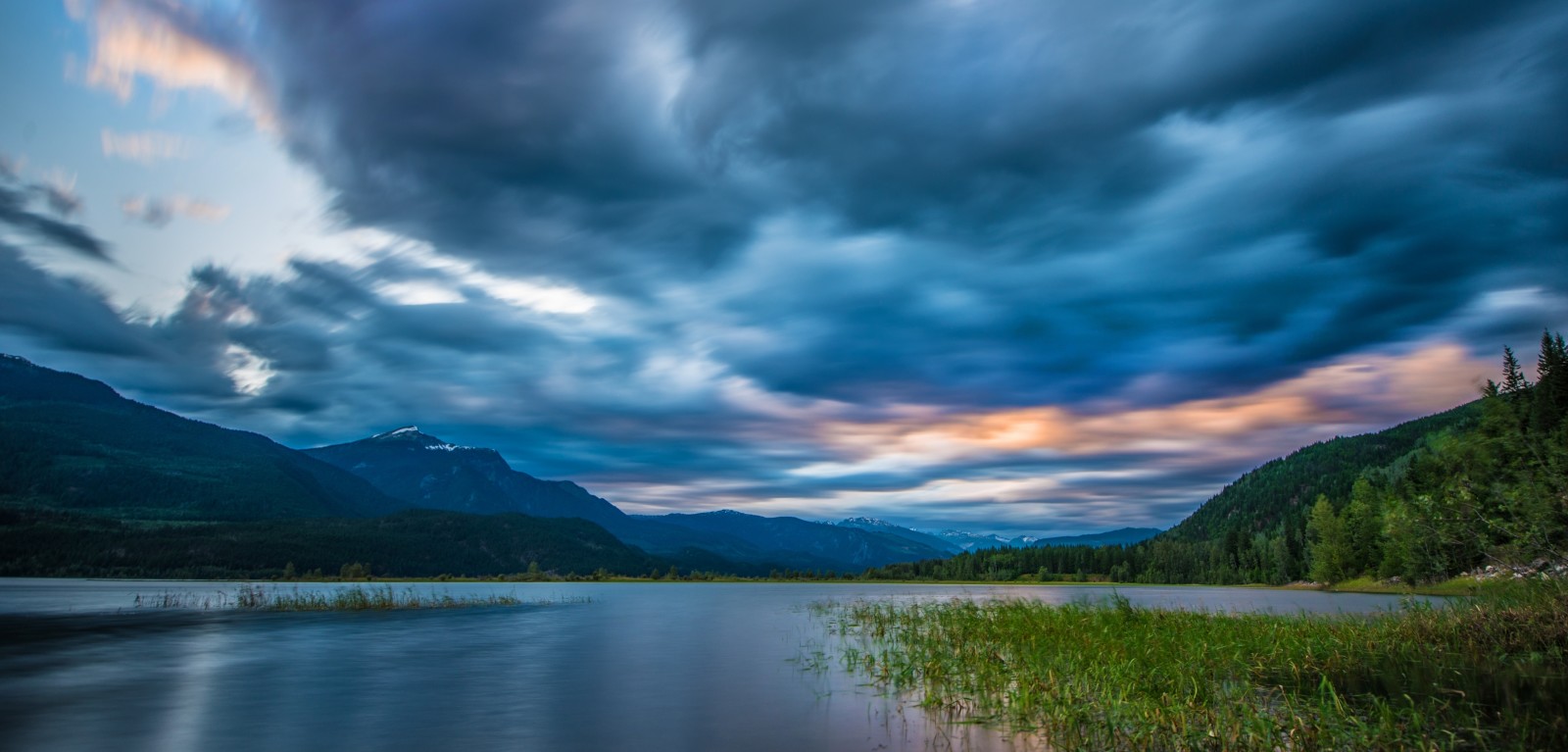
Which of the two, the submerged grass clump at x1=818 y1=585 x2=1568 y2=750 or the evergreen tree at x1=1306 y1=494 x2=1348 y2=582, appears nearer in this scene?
the submerged grass clump at x1=818 y1=585 x2=1568 y2=750

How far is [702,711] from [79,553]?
229 meters

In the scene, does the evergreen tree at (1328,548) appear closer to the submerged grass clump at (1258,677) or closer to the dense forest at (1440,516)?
the dense forest at (1440,516)

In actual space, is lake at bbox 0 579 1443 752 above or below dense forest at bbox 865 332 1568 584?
below

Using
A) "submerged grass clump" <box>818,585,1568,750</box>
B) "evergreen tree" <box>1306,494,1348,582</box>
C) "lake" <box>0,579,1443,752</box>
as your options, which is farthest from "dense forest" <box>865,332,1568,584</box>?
"lake" <box>0,579,1443,752</box>

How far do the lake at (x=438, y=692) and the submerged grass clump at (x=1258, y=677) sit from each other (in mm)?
2348

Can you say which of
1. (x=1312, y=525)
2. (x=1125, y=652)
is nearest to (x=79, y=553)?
(x=1125, y=652)

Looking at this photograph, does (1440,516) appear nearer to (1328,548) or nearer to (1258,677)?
(1258,677)

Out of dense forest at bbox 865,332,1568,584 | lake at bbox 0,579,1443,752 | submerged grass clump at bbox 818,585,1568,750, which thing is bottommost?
lake at bbox 0,579,1443,752

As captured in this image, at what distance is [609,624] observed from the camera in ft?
200

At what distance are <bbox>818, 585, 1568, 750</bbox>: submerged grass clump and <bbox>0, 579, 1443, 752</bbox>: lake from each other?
235 centimetres

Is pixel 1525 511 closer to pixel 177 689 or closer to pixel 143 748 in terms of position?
pixel 143 748

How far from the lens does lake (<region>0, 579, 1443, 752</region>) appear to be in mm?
19750

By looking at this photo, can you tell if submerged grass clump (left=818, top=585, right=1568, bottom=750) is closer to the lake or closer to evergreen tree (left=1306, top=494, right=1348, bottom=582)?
the lake

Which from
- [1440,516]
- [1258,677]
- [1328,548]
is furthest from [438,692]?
[1328,548]
